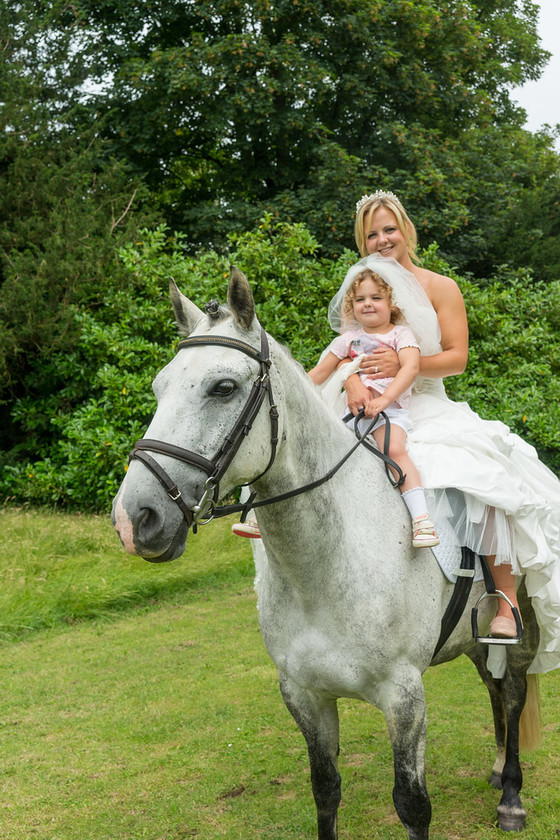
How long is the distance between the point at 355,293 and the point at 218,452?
1.35m

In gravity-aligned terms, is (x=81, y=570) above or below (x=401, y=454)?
below

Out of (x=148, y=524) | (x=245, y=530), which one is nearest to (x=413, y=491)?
(x=245, y=530)

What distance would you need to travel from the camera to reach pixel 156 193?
1570cm

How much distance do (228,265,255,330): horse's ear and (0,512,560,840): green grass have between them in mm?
2726

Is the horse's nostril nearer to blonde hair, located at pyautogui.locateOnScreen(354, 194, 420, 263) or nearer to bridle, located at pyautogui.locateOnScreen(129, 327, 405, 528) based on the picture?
bridle, located at pyautogui.locateOnScreen(129, 327, 405, 528)

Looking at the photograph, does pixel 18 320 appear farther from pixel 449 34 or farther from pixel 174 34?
pixel 449 34

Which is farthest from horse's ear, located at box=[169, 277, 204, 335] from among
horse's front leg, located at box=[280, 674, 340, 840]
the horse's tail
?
the horse's tail

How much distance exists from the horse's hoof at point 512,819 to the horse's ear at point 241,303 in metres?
2.88

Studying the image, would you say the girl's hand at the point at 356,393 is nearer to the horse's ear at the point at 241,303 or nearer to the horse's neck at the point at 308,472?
the horse's neck at the point at 308,472

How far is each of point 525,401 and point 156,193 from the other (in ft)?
29.8

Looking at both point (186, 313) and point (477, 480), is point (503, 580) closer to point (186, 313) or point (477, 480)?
point (477, 480)

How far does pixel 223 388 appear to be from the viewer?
2283mm

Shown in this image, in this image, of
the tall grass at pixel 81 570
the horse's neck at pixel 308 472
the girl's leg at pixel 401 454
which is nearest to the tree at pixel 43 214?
the tall grass at pixel 81 570

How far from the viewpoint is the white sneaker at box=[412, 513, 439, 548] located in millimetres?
2746
